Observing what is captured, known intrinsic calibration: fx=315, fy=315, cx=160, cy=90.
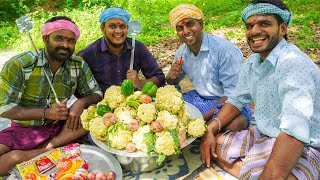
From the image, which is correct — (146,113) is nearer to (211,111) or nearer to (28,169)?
(211,111)

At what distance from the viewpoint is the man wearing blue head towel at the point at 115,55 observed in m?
3.64

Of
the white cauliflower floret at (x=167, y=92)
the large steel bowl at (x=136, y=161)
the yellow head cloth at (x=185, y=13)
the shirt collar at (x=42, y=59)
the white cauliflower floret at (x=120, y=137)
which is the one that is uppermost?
the yellow head cloth at (x=185, y=13)

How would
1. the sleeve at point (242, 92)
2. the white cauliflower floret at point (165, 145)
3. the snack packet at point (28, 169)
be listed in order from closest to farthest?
1. the white cauliflower floret at point (165, 145)
2. the snack packet at point (28, 169)
3. the sleeve at point (242, 92)

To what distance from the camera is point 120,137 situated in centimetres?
271

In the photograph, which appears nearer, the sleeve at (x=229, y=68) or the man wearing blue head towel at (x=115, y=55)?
the sleeve at (x=229, y=68)

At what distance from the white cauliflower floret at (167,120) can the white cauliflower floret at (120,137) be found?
1.00ft

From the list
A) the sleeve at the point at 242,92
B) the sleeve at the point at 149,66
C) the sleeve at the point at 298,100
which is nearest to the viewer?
the sleeve at the point at 298,100

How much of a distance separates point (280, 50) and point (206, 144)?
3.66 ft

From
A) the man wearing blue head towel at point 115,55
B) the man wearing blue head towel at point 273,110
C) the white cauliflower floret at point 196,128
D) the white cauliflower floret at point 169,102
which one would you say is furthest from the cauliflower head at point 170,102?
the man wearing blue head towel at point 115,55

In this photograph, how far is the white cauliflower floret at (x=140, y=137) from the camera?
8.94ft

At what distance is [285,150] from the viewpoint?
218cm

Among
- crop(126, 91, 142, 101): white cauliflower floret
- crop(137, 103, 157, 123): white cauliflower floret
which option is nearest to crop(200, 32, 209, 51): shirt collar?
crop(126, 91, 142, 101): white cauliflower floret

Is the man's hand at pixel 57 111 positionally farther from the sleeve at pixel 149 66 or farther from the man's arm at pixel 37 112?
the sleeve at pixel 149 66

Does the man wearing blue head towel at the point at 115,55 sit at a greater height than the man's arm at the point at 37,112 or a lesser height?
greater
